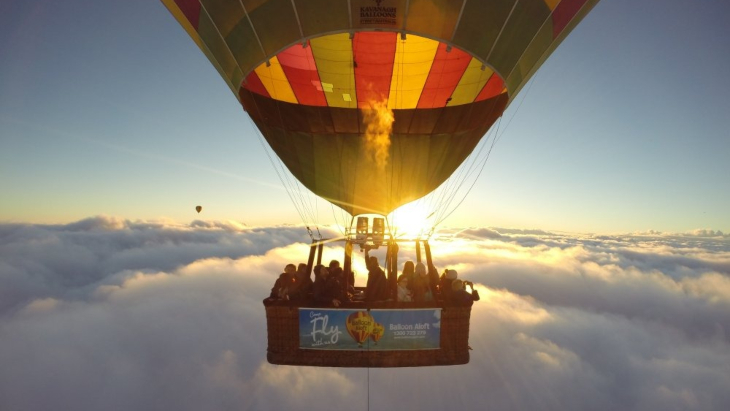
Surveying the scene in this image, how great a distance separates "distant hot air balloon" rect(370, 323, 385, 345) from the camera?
20.4 feet

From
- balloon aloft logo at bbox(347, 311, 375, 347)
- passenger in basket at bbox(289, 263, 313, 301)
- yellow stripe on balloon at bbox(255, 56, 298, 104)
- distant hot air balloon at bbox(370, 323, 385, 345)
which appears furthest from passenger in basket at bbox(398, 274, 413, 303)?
yellow stripe on balloon at bbox(255, 56, 298, 104)

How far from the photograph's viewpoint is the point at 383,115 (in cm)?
873

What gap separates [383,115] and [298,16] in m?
3.20

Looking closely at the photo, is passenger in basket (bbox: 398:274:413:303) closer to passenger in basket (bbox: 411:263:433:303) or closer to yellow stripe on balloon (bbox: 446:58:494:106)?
passenger in basket (bbox: 411:263:433:303)

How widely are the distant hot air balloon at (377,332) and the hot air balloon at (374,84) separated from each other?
0.61 feet

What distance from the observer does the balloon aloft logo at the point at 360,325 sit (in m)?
6.18

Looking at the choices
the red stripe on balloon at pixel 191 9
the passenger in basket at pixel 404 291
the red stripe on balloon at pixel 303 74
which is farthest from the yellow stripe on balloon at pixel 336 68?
the passenger in basket at pixel 404 291

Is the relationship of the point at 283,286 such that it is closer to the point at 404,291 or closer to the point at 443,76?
the point at 404,291

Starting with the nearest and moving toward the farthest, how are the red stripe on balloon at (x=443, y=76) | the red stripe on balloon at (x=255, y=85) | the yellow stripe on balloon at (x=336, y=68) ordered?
the yellow stripe on balloon at (x=336, y=68) < the red stripe on balloon at (x=443, y=76) < the red stripe on balloon at (x=255, y=85)

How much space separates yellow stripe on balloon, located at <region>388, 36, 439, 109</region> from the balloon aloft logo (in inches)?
203

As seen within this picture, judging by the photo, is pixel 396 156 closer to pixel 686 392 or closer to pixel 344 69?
pixel 344 69

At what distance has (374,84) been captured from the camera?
8.09 m

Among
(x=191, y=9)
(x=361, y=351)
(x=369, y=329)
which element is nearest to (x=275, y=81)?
(x=191, y=9)

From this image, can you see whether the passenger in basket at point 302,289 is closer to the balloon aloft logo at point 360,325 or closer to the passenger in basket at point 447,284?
the balloon aloft logo at point 360,325
